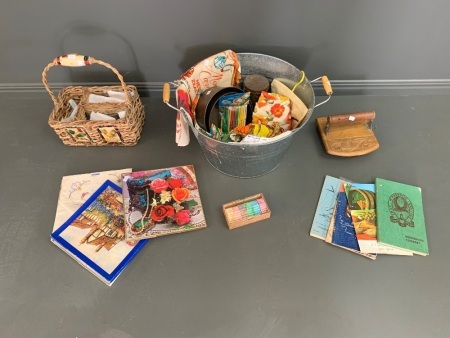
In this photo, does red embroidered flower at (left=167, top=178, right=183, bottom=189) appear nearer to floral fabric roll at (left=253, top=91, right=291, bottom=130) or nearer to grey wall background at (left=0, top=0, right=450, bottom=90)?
floral fabric roll at (left=253, top=91, right=291, bottom=130)

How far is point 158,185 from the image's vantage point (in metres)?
1.11

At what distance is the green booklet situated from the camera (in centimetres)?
102

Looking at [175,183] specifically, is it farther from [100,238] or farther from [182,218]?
[100,238]

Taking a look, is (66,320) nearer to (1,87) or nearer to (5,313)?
(5,313)

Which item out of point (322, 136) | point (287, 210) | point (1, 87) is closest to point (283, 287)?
point (287, 210)

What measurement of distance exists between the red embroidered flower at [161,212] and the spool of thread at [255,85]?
0.46 meters

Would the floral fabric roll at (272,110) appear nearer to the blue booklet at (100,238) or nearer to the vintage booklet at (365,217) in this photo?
the vintage booklet at (365,217)

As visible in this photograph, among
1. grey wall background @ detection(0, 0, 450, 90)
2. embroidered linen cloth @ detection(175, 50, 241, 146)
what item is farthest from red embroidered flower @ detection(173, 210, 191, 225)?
grey wall background @ detection(0, 0, 450, 90)

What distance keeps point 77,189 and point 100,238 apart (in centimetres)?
21

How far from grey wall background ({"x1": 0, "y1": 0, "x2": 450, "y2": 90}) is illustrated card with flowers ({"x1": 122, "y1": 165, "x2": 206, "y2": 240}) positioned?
0.41 m

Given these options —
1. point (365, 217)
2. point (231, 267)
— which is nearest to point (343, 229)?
A: point (365, 217)

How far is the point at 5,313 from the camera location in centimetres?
94

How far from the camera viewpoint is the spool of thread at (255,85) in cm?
117

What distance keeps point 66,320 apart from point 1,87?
3.19 feet
